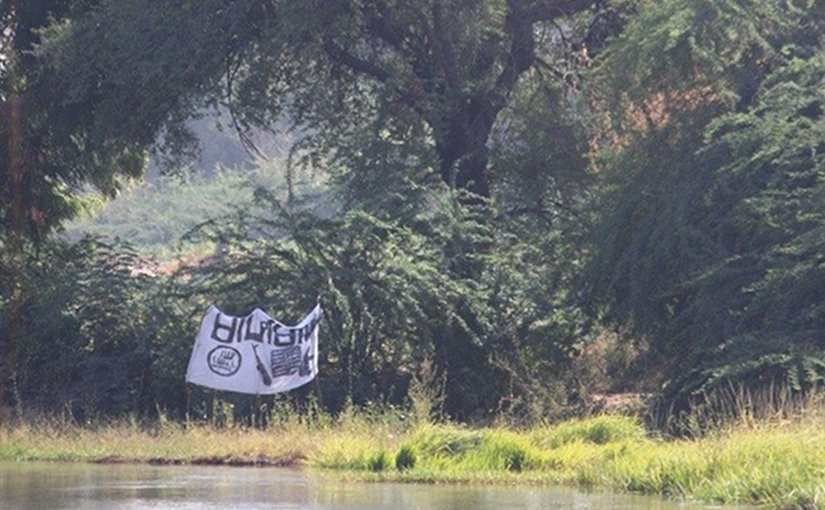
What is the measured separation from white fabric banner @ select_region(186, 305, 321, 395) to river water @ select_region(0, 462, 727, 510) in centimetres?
455

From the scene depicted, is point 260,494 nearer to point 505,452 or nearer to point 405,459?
point 405,459

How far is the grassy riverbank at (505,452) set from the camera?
1475cm

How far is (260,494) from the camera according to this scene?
15516 millimetres

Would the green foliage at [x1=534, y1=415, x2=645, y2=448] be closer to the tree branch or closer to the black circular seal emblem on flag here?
the black circular seal emblem on flag

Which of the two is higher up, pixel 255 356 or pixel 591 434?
pixel 255 356

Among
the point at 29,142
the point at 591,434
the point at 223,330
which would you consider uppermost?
the point at 29,142

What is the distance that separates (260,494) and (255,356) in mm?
7449

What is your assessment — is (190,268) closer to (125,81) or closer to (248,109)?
(125,81)

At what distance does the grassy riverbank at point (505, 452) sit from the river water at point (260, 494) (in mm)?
438

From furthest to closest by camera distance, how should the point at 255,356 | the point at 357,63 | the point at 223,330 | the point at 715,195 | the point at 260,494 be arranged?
the point at 357,63, the point at 715,195, the point at 223,330, the point at 255,356, the point at 260,494

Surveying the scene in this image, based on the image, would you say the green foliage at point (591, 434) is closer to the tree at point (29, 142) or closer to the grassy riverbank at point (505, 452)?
the grassy riverbank at point (505, 452)

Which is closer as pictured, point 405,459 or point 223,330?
point 405,459

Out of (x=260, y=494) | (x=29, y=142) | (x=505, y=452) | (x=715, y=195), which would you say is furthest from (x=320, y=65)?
(x=260, y=494)

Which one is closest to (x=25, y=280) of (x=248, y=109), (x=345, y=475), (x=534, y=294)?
(x=248, y=109)
